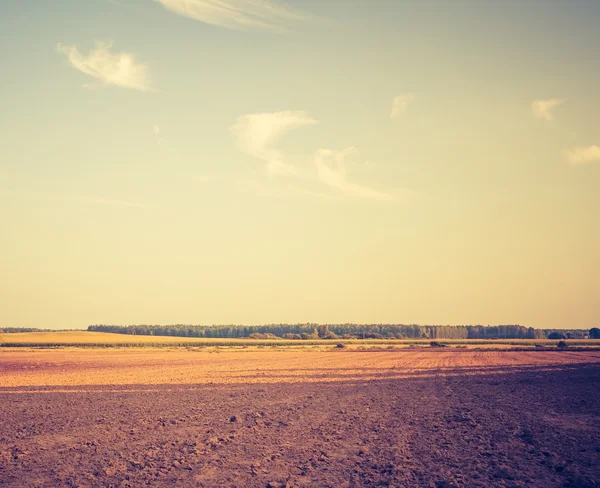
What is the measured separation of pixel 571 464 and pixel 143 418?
11395 mm

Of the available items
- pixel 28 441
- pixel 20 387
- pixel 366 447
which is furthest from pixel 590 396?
pixel 20 387

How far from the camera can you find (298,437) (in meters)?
13.4

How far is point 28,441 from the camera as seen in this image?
12758 mm

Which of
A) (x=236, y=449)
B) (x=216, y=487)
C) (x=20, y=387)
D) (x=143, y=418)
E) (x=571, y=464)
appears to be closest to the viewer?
(x=216, y=487)

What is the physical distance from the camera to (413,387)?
85.6ft

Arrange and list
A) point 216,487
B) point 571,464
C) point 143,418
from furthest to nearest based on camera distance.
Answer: point 143,418 < point 571,464 < point 216,487

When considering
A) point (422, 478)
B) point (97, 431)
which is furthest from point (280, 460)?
point (97, 431)

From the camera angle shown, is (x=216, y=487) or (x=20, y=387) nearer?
(x=216, y=487)

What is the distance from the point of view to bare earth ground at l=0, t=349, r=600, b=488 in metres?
9.77

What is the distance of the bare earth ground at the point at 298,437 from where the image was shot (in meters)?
9.77

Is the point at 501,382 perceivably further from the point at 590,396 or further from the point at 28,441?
the point at 28,441

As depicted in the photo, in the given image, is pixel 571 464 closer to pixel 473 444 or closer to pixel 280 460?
pixel 473 444

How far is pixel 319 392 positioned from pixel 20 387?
14.2m

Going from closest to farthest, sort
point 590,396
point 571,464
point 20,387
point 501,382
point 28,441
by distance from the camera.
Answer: point 571,464 → point 28,441 → point 590,396 → point 20,387 → point 501,382
